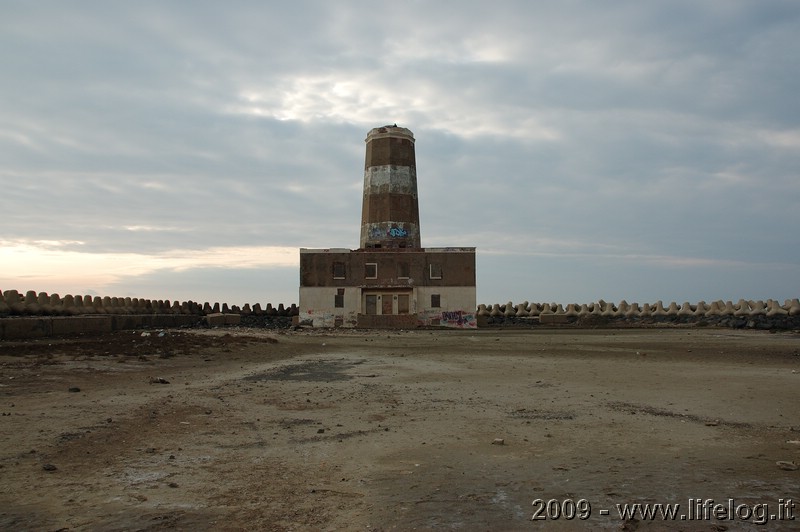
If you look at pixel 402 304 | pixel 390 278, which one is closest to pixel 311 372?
pixel 390 278

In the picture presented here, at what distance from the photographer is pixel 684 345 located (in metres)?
20.5

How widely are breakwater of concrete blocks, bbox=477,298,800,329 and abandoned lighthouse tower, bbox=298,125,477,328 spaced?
467 cm

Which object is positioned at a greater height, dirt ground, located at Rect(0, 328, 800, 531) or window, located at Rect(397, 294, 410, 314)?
window, located at Rect(397, 294, 410, 314)

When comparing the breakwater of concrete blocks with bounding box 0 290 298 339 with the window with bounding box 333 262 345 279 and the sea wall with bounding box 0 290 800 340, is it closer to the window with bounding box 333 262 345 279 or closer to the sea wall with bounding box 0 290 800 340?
the sea wall with bounding box 0 290 800 340

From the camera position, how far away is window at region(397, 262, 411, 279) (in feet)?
137

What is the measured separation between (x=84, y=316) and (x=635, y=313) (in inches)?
1512

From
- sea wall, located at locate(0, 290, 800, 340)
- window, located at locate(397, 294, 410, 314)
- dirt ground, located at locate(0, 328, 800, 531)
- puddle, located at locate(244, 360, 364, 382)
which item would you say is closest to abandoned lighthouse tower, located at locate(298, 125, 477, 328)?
window, located at locate(397, 294, 410, 314)

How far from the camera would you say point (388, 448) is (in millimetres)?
6117

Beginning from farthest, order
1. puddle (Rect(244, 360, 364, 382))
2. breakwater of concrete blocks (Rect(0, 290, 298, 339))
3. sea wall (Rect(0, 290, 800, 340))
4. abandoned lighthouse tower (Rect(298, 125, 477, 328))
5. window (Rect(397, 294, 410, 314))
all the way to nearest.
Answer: window (Rect(397, 294, 410, 314)), abandoned lighthouse tower (Rect(298, 125, 477, 328)), sea wall (Rect(0, 290, 800, 340)), breakwater of concrete blocks (Rect(0, 290, 298, 339)), puddle (Rect(244, 360, 364, 382))

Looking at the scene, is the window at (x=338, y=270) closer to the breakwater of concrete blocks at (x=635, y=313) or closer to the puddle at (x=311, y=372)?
the breakwater of concrete blocks at (x=635, y=313)

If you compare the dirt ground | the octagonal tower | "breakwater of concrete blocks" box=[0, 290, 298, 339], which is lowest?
the dirt ground

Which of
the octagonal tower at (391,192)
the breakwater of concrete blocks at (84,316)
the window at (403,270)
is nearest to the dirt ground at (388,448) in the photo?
the breakwater of concrete blocks at (84,316)

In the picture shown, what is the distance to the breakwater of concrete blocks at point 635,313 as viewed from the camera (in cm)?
4412

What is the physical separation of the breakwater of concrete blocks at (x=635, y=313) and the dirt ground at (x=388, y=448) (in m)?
33.6
